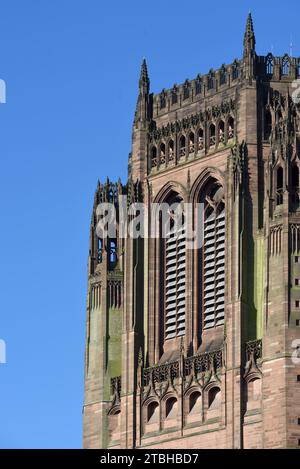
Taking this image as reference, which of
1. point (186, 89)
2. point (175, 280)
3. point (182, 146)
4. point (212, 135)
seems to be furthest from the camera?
point (186, 89)

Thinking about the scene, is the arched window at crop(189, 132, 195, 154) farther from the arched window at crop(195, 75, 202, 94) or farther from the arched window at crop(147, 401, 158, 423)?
the arched window at crop(147, 401, 158, 423)

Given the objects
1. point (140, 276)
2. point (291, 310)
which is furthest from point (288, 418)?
point (140, 276)

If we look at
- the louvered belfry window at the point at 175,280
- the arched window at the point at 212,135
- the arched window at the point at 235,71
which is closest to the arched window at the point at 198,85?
the arched window at the point at 235,71

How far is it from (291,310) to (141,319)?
8885 mm

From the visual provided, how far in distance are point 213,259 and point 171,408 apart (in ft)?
18.4

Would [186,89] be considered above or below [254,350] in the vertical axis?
above

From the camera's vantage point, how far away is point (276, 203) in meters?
109

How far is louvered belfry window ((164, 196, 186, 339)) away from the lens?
11256 cm

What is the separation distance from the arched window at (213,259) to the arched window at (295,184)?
4.00 meters

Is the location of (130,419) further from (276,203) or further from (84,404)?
(276,203)

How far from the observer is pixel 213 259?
367ft

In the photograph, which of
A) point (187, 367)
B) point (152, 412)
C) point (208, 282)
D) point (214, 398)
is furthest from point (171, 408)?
point (208, 282)

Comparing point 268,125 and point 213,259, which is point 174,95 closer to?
point 268,125

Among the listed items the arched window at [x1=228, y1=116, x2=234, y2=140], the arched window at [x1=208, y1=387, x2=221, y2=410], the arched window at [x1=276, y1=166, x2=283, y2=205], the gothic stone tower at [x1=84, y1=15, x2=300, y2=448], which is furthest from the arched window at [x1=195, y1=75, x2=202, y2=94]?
the arched window at [x1=208, y1=387, x2=221, y2=410]
